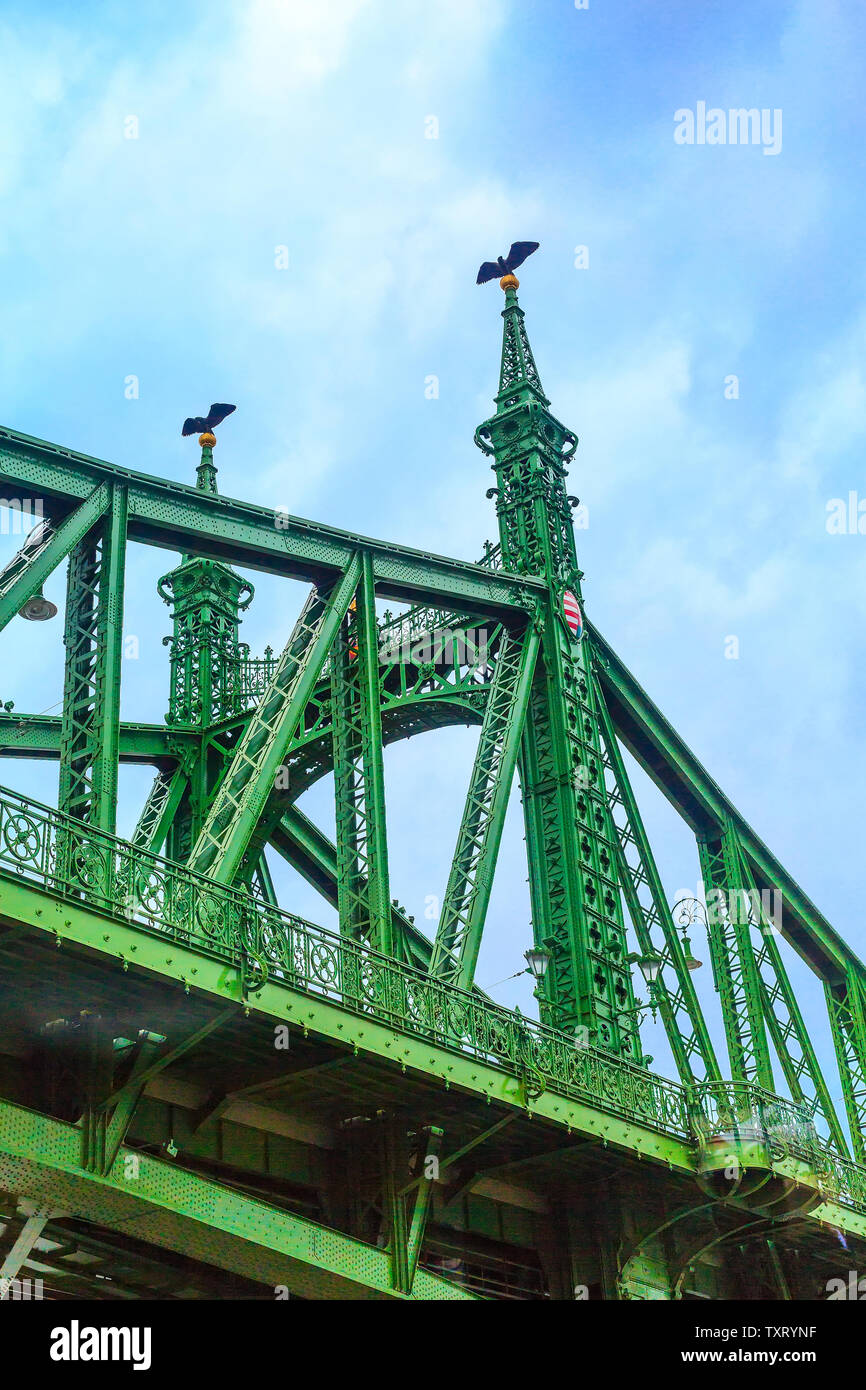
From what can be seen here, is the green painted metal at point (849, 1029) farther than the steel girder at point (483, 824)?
Yes

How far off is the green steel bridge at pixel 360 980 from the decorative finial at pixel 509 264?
1.09 feet

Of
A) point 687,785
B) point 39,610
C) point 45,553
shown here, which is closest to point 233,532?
point 39,610

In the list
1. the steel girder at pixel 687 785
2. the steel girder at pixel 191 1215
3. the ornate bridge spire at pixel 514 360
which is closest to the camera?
the steel girder at pixel 191 1215

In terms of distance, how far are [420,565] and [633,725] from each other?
33.7ft

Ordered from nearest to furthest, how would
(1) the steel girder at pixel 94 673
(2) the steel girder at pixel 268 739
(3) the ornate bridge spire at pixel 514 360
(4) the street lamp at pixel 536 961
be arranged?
1. (1) the steel girder at pixel 94 673
2. (2) the steel girder at pixel 268 739
3. (4) the street lamp at pixel 536 961
4. (3) the ornate bridge spire at pixel 514 360

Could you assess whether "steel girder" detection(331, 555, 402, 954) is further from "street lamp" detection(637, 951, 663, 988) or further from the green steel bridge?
"street lamp" detection(637, 951, 663, 988)

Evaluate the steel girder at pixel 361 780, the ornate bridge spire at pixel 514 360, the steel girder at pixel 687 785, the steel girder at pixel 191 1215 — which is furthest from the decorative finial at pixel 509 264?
the steel girder at pixel 191 1215

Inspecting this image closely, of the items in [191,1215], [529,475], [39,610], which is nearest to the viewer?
[191,1215]

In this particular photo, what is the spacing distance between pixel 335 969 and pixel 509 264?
70.4 ft

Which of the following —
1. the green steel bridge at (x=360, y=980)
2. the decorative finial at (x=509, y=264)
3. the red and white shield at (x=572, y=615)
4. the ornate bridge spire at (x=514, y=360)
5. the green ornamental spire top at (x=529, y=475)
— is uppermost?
the decorative finial at (x=509, y=264)

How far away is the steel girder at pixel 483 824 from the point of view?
89.0 feet

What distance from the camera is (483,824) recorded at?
28953mm

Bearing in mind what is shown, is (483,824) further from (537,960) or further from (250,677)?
(250,677)

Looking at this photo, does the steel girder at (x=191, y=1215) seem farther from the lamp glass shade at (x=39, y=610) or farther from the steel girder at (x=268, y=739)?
the lamp glass shade at (x=39, y=610)
